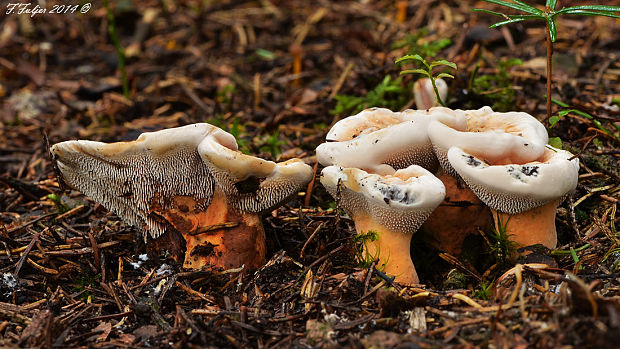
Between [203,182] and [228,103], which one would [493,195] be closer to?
[203,182]

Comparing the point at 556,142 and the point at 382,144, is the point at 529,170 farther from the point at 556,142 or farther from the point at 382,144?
the point at 556,142

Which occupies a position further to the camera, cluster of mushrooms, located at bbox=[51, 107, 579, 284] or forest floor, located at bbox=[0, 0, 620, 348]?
cluster of mushrooms, located at bbox=[51, 107, 579, 284]

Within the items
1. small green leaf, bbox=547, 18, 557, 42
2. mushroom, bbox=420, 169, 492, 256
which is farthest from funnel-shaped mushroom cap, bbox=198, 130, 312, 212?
small green leaf, bbox=547, 18, 557, 42

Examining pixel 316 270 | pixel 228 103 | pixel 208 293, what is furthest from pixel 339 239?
pixel 228 103

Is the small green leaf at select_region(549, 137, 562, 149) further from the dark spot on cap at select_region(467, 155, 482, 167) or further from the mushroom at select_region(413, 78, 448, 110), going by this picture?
the dark spot on cap at select_region(467, 155, 482, 167)

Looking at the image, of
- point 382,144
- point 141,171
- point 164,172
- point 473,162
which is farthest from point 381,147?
point 141,171

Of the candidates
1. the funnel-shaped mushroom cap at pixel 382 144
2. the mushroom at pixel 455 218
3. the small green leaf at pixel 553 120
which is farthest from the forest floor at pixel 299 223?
the funnel-shaped mushroom cap at pixel 382 144

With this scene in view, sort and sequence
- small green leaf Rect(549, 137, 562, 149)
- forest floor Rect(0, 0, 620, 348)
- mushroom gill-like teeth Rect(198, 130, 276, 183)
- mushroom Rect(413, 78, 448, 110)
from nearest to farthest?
forest floor Rect(0, 0, 620, 348)
mushroom gill-like teeth Rect(198, 130, 276, 183)
small green leaf Rect(549, 137, 562, 149)
mushroom Rect(413, 78, 448, 110)
